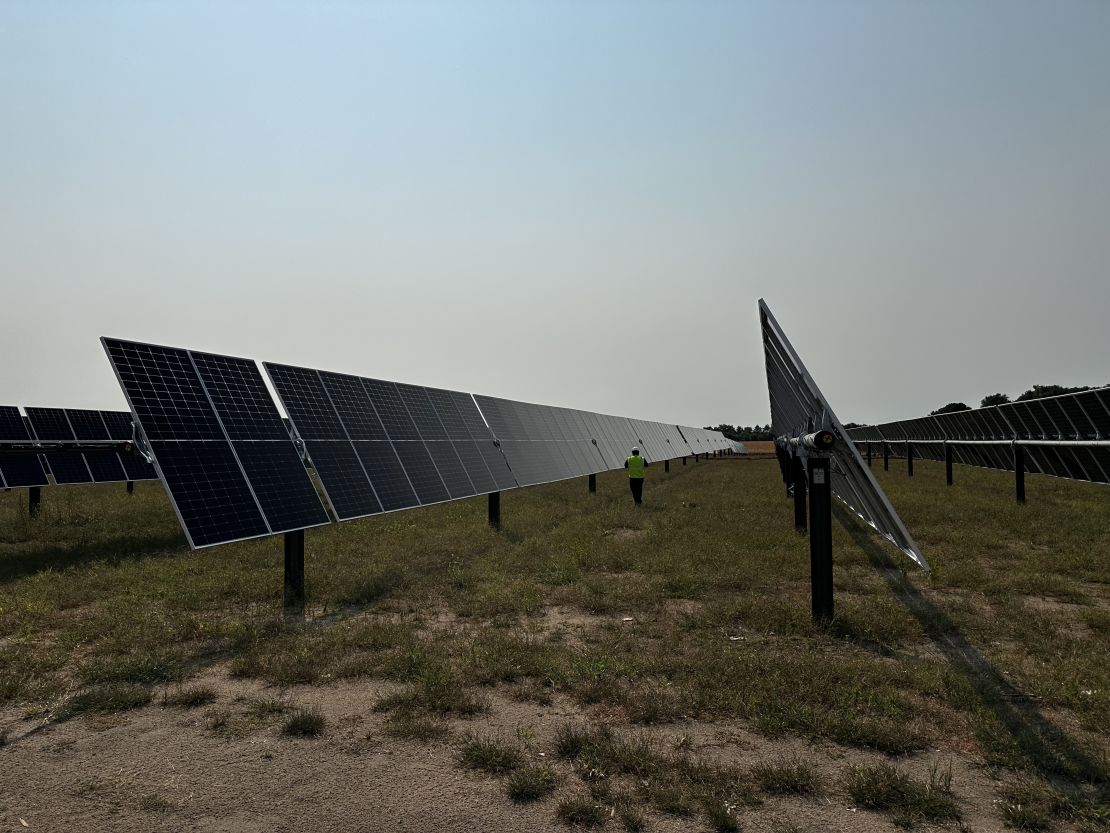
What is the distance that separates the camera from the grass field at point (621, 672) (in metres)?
4.35

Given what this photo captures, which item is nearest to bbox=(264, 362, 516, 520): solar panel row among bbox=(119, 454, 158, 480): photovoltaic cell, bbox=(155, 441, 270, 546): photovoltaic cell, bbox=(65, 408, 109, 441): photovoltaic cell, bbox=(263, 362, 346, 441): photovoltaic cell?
bbox=(263, 362, 346, 441): photovoltaic cell

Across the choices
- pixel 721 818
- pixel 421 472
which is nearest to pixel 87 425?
pixel 421 472

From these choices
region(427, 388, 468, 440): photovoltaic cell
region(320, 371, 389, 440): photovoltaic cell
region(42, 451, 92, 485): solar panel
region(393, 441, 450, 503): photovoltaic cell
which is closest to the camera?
region(320, 371, 389, 440): photovoltaic cell

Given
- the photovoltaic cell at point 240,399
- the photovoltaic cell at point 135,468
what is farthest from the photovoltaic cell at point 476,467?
the photovoltaic cell at point 135,468

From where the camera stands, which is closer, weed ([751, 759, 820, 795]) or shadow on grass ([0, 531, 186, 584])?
weed ([751, 759, 820, 795])

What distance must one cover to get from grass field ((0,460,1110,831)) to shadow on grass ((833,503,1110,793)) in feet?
0.09

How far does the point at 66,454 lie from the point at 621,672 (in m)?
18.7

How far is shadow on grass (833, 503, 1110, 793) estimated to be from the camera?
4.51 meters

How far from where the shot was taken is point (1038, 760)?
462cm

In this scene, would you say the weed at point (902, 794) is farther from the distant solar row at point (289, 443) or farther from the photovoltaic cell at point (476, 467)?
the photovoltaic cell at point (476, 467)

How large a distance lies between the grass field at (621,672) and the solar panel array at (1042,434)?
4.32 metres

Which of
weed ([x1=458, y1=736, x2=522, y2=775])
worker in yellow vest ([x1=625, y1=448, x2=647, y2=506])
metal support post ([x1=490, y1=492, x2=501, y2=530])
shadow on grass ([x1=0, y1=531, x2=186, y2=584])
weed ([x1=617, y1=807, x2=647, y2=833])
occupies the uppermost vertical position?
worker in yellow vest ([x1=625, y1=448, x2=647, y2=506])

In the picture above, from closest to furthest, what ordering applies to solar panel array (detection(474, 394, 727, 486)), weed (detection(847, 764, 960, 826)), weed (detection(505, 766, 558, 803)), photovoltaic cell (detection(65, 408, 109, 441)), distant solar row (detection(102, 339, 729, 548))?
weed (detection(847, 764, 960, 826)), weed (detection(505, 766, 558, 803)), distant solar row (detection(102, 339, 729, 548)), solar panel array (detection(474, 394, 727, 486)), photovoltaic cell (detection(65, 408, 109, 441))

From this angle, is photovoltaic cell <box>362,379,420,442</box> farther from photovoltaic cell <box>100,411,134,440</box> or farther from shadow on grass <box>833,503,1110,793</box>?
photovoltaic cell <box>100,411,134,440</box>
